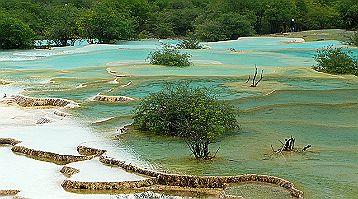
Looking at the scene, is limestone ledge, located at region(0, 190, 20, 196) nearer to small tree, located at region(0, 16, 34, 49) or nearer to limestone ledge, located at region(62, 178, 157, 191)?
limestone ledge, located at region(62, 178, 157, 191)

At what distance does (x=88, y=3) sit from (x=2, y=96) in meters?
47.1

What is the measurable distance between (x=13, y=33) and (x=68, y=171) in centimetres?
2974

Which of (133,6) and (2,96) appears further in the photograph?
(133,6)

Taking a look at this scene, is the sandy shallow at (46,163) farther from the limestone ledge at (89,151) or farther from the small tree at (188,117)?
the small tree at (188,117)

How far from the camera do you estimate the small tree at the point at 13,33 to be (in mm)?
38812

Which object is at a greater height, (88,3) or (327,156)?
(88,3)

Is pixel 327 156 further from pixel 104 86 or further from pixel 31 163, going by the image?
pixel 104 86

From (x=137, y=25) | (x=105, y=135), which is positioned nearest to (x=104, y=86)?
(x=105, y=135)

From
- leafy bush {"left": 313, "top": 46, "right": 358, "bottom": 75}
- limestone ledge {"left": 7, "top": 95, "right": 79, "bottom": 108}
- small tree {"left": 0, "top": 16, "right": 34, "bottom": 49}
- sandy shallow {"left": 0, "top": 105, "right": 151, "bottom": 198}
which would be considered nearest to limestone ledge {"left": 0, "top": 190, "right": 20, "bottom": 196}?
sandy shallow {"left": 0, "top": 105, "right": 151, "bottom": 198}

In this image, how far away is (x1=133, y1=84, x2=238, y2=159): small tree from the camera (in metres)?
11.8

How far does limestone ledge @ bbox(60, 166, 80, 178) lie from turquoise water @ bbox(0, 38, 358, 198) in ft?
4.30

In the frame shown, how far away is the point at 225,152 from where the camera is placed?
1177 cm

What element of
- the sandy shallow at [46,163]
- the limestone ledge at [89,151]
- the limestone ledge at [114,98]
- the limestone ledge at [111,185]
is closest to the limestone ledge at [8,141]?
the sandy shallow at [46,163]

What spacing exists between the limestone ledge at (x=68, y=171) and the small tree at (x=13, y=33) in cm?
2927
